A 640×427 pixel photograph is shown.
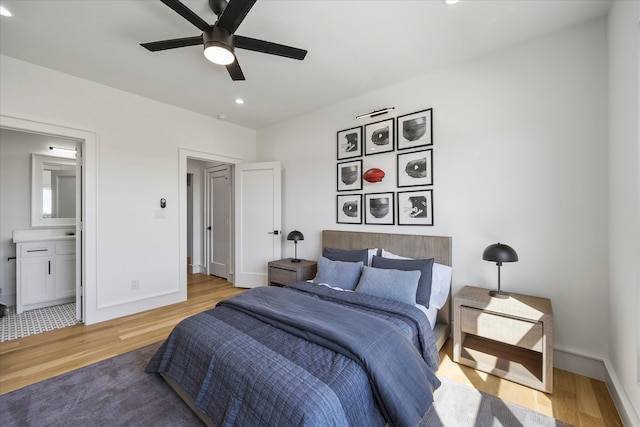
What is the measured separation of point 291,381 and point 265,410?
0.55 ft

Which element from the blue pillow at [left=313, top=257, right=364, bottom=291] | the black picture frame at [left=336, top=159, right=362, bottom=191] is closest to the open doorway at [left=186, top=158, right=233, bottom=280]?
the black picture frame at [left=336, top=159, right=362, bottom=191]

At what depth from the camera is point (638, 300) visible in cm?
150

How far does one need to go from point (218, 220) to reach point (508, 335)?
16.4 feet

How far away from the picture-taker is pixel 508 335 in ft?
6.75

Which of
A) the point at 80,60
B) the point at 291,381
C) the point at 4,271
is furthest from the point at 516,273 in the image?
the point at 4,271

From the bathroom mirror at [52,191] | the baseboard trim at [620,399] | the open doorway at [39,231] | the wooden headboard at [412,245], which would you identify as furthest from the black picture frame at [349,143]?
the bathroom mirror at [52,191]

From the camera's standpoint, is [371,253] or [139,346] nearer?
[139,346]

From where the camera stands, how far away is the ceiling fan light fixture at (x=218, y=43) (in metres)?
1.80

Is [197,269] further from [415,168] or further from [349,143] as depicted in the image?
[415,168]

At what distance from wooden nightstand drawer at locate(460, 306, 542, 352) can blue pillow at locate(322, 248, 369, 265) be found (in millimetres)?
1097

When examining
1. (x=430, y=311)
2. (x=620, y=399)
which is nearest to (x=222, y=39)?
(x=430, y=311)

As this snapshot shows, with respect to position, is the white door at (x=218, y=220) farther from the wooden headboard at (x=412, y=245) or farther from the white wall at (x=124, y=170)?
the wooden headboard at (x=412, y=245)

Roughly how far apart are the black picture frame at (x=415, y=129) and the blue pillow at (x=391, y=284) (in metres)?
1.45

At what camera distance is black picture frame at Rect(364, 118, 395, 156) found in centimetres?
324
